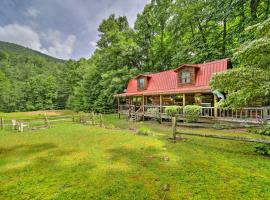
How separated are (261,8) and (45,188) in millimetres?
24042

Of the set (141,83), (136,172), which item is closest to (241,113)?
(136,172)

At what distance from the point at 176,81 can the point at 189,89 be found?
345cm

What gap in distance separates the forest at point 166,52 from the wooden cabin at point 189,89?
283cm

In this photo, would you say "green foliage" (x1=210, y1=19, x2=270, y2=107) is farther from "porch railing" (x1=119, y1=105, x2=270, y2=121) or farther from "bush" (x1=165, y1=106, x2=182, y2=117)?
"bush" (x1=165, y1=106, x2=182, y2=117)

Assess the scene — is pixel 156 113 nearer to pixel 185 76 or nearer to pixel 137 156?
pixel 185 76

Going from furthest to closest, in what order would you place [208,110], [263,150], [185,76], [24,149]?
[185,76]
[208,110]
[24,149]
[263,150]

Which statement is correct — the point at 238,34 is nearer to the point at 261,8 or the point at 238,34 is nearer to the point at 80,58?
the point at 261,8

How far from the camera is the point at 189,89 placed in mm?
14992

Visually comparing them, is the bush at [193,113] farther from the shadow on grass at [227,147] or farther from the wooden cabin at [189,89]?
the shadow on grass at [227,147]

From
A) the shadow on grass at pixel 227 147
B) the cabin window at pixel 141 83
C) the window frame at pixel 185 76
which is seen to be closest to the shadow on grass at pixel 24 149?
the shadow on grass at pixel 227 147

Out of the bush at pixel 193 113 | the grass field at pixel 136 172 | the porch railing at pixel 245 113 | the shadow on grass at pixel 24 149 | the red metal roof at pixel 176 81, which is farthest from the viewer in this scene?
the red metal roof at pixel 176 81

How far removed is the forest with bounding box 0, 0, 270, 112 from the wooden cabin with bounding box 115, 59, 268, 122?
2829mm

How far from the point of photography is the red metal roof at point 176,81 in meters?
14.8

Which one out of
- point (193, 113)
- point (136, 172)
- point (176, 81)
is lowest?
point (136, 172)
